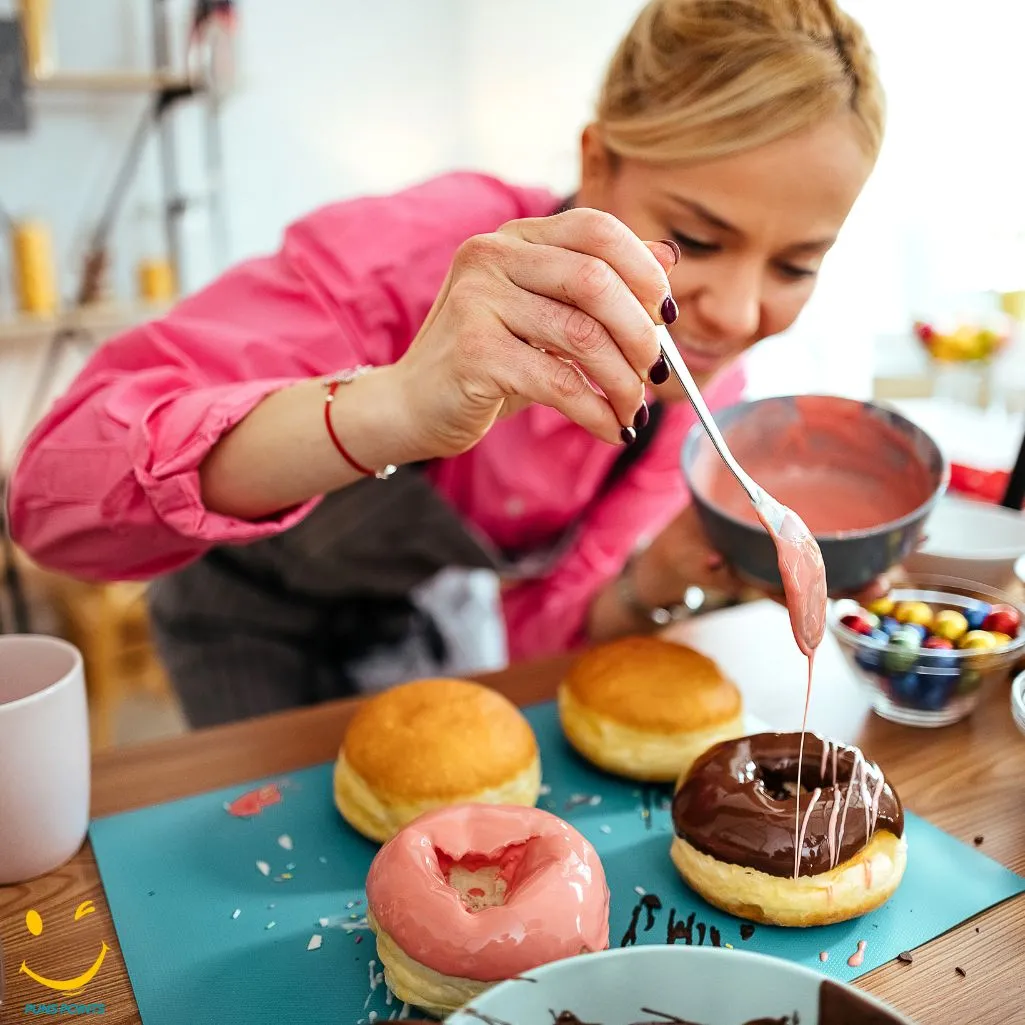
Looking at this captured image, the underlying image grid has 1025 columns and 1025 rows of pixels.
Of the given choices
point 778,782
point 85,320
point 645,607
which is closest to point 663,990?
point 778,782

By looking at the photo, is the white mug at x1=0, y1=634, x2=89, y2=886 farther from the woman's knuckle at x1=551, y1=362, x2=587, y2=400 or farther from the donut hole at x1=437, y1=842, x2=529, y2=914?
the woman's knuckle at x1=551, y1=362, x2=587, y2=400

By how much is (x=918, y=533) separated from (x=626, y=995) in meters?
0.58

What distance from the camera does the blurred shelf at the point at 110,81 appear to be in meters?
2.89

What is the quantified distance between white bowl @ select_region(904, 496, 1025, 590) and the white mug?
2.80 ft

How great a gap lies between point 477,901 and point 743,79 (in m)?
0.74

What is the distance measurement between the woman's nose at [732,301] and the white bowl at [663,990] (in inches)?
24.6

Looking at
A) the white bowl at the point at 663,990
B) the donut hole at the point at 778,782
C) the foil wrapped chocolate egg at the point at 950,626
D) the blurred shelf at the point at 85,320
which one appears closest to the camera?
the white bowl at the point at 663,990

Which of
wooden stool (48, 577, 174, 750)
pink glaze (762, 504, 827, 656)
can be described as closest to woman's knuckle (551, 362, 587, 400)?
pink glaze (762, 504, 827, 656)

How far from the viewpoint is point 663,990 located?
1.81ft

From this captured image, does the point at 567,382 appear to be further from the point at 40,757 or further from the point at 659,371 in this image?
the point at 40,757

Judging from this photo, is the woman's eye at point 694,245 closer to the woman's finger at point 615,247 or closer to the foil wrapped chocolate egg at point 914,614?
the woman's finger at point 615,247

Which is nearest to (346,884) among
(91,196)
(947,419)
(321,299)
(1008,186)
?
(321,299)

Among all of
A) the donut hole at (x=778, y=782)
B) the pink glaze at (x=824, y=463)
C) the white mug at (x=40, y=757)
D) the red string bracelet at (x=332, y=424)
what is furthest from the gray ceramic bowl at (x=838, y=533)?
the white mug at (x=40, y=757)

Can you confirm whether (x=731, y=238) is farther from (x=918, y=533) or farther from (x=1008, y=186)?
(x=1008, y=186)
